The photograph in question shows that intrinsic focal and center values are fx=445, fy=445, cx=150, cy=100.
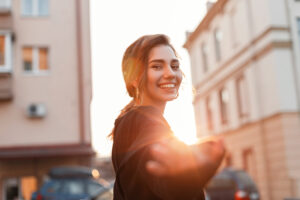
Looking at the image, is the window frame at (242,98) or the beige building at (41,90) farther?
the window frame at (242,98)

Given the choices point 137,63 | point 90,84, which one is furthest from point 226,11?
point 137,63

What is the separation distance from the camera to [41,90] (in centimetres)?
1802

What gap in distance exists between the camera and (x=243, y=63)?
71.2ft

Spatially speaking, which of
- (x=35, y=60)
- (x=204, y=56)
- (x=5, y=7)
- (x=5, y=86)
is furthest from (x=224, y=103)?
(x=5, y=7)

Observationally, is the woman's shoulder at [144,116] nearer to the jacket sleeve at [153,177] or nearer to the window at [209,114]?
the jacket sleeve at [153,177]

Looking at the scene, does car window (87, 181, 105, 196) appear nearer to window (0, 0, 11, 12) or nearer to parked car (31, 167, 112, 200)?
parked car (31, 167, 112, 200)

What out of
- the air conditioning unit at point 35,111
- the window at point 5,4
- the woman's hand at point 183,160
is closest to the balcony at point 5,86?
the air conditioning unit at point 35,111

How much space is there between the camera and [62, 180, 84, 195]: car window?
11117 mm

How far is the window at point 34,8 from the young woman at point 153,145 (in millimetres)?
18075

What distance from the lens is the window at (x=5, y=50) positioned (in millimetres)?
17500

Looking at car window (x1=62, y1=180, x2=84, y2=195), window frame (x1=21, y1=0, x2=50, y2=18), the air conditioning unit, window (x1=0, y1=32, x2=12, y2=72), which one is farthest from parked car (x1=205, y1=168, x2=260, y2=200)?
window frame (x1=21, y1=0, x2=50, y2=18)

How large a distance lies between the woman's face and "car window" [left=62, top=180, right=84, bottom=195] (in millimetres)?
10193

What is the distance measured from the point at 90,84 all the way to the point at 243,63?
7.84 m

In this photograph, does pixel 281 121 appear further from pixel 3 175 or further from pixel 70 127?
pixel 3 175
